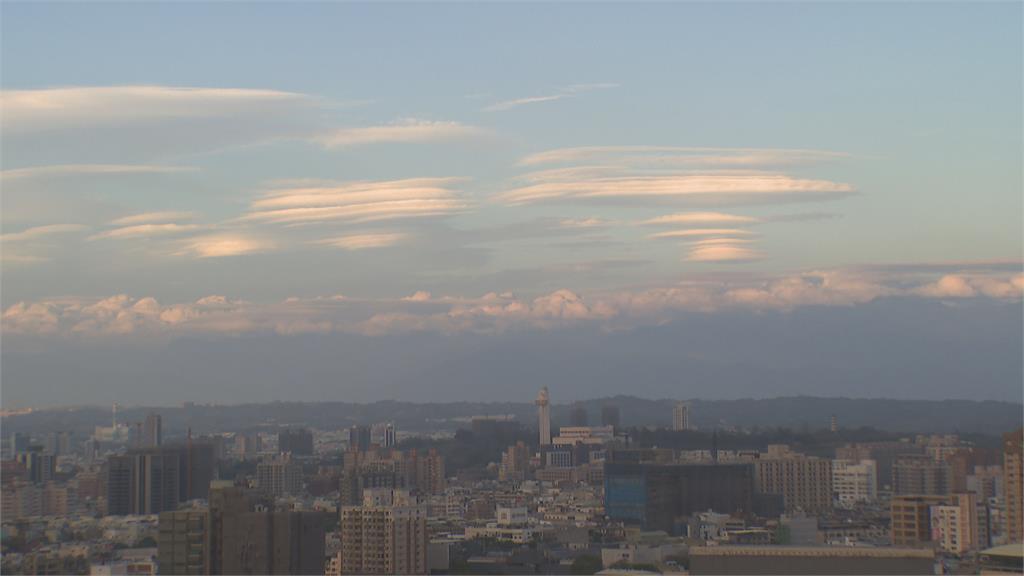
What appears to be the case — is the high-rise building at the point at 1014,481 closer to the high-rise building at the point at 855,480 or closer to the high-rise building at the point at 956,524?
the high-rise building at the point at 956,524

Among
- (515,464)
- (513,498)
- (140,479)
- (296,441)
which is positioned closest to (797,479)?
(513,498)

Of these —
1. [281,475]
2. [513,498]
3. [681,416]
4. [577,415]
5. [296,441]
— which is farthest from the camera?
[577,415]

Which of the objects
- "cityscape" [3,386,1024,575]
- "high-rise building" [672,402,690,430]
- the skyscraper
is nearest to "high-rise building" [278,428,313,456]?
"cityscape" [3,386,1024,575]

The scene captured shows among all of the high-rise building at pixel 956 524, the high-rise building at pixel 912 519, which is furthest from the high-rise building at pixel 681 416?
the high-rise building at pixel 956 524

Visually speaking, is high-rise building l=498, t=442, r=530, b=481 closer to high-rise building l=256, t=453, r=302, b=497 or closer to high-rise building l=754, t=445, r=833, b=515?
high-rise building l=754, t=445, r=833, b=515

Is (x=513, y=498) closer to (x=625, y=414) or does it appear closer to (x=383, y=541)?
(x=625, y=414)
